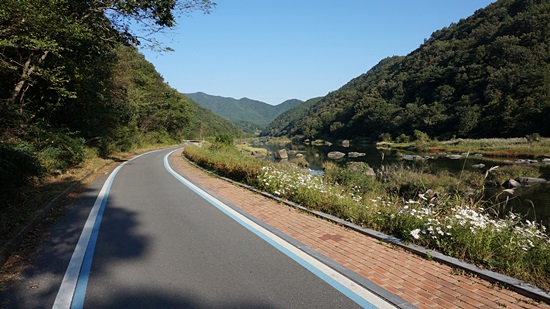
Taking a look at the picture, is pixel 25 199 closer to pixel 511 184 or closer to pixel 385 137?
pixel 511 184

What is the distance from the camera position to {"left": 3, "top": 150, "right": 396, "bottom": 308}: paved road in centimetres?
303

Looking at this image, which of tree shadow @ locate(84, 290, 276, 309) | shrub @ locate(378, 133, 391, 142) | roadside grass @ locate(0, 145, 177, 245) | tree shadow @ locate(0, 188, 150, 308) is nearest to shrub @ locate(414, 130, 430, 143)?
shrub @ locate(378, 133, 391, 142)

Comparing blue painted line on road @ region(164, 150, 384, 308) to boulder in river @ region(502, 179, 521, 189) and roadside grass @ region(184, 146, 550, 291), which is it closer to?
roadside grass @ region(184, 146, 550, 291)

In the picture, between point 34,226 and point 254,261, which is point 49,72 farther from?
point 254,261

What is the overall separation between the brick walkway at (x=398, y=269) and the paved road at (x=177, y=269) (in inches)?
15.1

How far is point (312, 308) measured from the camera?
2.87m

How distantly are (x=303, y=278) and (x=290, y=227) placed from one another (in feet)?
6.61

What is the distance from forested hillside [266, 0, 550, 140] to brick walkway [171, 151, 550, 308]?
202 feet

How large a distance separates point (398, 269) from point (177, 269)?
2797 mm

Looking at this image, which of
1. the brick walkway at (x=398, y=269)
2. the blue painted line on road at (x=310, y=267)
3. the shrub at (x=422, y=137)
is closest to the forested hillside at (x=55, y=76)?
the blue painted line on road at (x=310, y=267)

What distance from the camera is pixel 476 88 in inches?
3007

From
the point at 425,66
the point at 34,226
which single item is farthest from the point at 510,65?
the point at 34,226

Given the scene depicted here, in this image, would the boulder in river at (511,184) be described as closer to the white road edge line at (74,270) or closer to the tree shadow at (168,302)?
the tree shadow at (168,302)

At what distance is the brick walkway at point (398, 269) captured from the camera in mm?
2959
